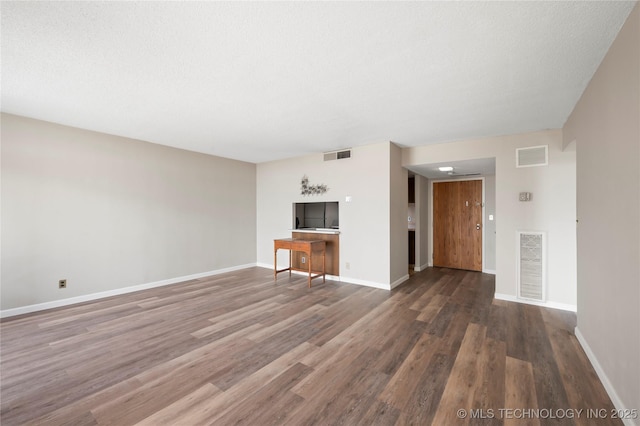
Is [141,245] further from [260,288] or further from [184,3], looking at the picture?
[184,3]

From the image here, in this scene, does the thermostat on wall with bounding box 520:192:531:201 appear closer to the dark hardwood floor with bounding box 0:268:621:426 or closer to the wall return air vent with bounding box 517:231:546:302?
the wall return air vent with bounding box 517:231:546:302

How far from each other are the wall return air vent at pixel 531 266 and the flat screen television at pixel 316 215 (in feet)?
9.55

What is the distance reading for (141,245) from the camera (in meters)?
4.32

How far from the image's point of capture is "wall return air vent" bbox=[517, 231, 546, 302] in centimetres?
359

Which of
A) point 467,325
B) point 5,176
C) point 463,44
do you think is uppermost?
point 463,44

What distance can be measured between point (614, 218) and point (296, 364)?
2.50 m

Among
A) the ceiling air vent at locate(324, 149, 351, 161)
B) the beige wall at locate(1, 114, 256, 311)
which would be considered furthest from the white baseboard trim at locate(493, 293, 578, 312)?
the beige wall at locate(1, 114, 256, 311)

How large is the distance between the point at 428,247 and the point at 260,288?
4.08m

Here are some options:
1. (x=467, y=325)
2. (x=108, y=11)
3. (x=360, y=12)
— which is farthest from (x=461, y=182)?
(x=108, y=11)

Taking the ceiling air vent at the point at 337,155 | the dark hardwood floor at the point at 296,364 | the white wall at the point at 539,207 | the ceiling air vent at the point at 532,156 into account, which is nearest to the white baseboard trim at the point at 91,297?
the dark hardwood floor at the point at 296,364

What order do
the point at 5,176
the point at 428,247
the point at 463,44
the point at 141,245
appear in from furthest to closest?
the point at 428,247
the point at 141,245
the point at 5,176
the point at 463,44

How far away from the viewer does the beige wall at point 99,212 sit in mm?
3252

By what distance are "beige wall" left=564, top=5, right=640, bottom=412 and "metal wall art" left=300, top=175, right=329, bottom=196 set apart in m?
3.62

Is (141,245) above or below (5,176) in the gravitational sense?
below
